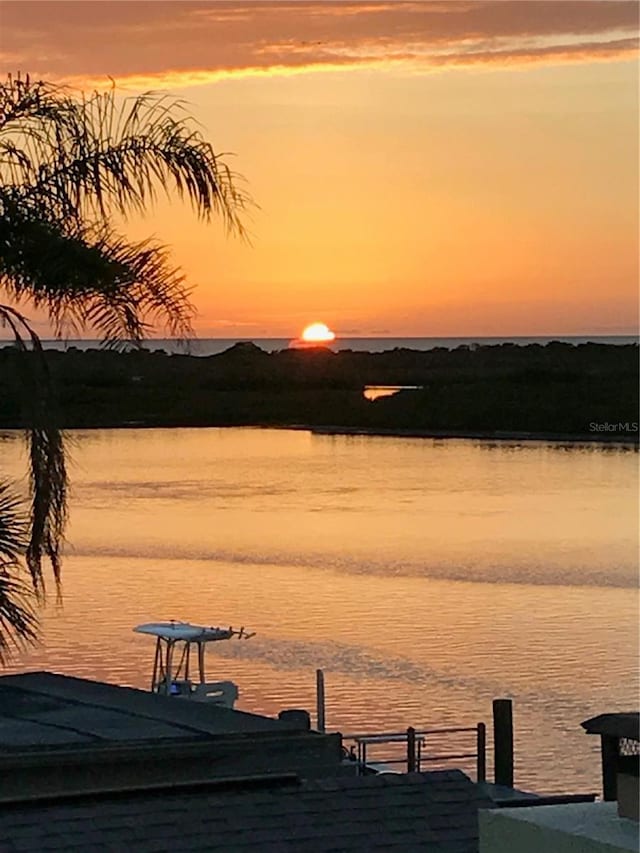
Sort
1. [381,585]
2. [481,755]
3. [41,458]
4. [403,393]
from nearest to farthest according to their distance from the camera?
[41,458] < [481,755] < [381,585] < [403,393]

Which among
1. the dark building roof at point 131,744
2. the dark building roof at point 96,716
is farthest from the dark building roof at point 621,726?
the dark building roof at point 96,716

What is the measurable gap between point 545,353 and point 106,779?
103m

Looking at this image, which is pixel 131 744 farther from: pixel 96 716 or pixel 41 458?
pixel 41 458

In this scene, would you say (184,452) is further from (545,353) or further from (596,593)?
(596,593)

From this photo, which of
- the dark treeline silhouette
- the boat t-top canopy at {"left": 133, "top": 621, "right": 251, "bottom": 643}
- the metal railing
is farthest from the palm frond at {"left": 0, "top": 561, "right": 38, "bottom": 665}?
the dark treeline silhouette

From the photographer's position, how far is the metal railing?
1881 centimetres

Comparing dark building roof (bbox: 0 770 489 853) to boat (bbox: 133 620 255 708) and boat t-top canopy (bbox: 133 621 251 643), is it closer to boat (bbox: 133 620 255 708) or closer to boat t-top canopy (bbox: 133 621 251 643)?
boat (bbox: 133 620 255 708)

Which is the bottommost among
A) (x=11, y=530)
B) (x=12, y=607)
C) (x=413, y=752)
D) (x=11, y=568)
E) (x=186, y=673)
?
(x=413, y=752)

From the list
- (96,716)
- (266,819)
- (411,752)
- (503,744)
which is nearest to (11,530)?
(266,819)

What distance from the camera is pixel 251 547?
45156 millimetres

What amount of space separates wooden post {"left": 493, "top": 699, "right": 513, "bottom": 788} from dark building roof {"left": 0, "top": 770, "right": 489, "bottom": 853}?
10.0 m

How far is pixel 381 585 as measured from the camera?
38219 mm

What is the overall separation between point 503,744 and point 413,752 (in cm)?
140

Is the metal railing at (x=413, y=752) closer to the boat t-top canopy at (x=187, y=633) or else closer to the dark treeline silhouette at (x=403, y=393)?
the boat t-top canopy at (x=187, y=633)
